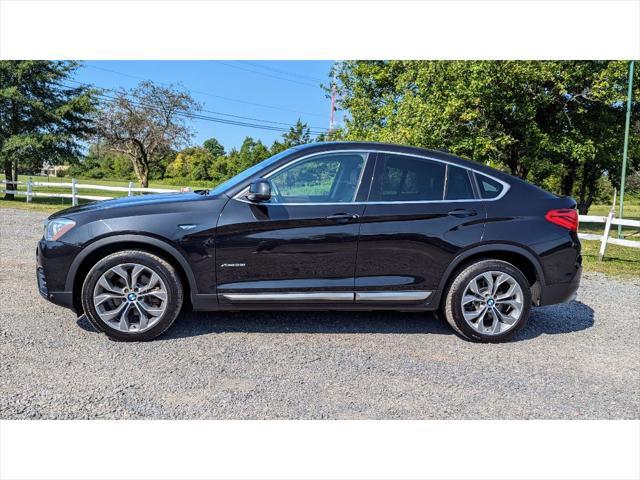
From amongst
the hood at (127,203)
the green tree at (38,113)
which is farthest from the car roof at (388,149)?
the green tree at (38,113)

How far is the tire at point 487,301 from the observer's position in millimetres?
3998

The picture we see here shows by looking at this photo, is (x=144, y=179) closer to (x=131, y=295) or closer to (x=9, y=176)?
(x=9, y=176)

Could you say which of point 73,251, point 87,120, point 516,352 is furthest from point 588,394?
point 87,120

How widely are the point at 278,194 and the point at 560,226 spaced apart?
2683 mm

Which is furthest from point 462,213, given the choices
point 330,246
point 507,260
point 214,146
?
point 214,146

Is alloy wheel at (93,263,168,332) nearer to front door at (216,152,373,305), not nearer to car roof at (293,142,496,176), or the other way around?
front door at (216,152,373,305)

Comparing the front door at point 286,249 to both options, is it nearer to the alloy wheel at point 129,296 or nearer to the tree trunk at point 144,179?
the alloy wheel at point 129,296

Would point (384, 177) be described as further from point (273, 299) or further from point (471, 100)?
point (471, 100)

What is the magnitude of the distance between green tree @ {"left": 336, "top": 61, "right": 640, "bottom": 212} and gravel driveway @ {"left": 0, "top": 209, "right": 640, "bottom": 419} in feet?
38.2

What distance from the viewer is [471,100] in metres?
14.9

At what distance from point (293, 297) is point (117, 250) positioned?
160cm

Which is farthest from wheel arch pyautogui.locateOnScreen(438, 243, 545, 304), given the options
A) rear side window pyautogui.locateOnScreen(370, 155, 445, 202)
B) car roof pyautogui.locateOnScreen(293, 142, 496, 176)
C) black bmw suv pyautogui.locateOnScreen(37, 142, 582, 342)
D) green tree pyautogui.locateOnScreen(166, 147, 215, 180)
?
green tree pyautogui.locateOnScreen(166, 147, 215, 180)

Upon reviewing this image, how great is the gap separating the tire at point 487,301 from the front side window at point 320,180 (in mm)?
1311

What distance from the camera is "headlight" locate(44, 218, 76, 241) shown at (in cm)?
373
